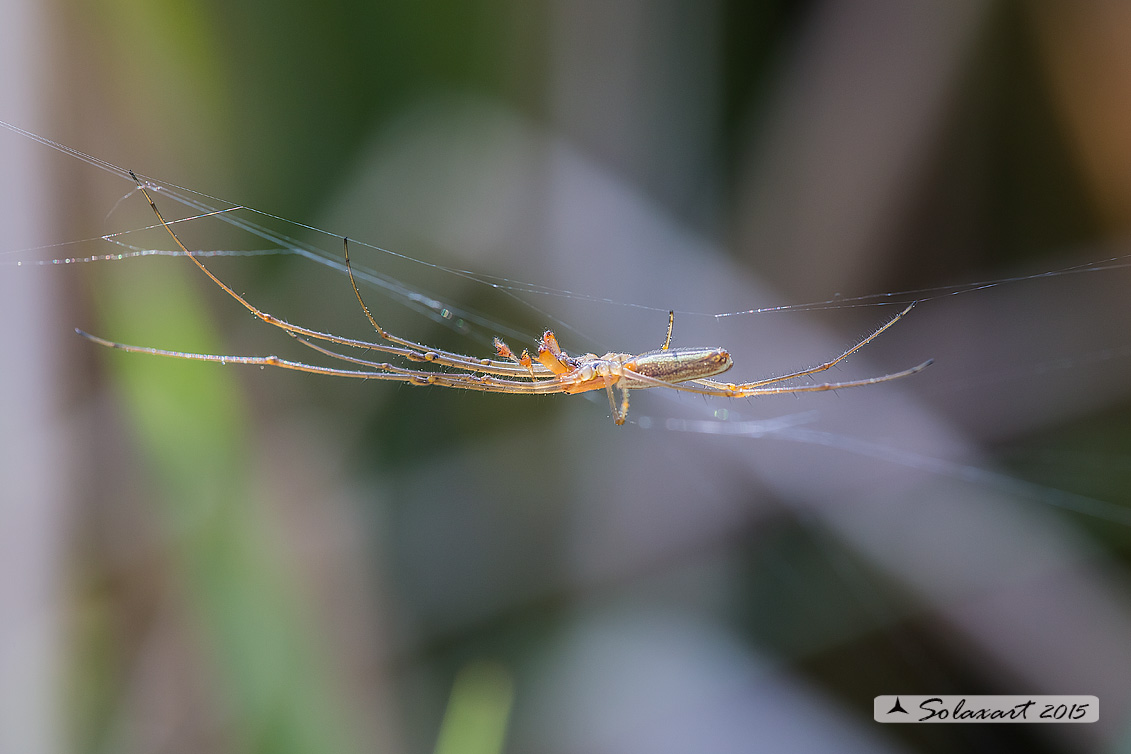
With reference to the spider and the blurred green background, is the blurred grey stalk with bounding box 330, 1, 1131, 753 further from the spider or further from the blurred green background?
the spider

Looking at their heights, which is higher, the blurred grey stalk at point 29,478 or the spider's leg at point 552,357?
the spider's leg at point 552,357

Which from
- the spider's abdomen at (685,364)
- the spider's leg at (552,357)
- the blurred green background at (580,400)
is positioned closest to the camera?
the spider's abdomen at (685,364)

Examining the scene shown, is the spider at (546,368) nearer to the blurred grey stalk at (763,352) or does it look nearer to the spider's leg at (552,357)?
the spider's leg at (552,357)

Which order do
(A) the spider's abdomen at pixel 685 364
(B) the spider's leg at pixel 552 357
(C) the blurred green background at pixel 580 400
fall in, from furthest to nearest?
(C) the blurred green background at pixel 580 400 → (B) the spider's leg at pixel 552 357 → (A) the spider's abdomen at pixel 685 364

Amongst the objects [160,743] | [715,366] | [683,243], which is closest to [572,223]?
[683,243]

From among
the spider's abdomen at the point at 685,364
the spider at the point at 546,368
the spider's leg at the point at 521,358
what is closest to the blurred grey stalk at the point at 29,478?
the spider at the point at 546,368

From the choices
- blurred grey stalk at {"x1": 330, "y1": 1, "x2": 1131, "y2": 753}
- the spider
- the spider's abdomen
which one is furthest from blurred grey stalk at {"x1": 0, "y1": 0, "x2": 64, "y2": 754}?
the spider's abdomen

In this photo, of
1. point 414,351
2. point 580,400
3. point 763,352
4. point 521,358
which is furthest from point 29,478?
point 763,352
